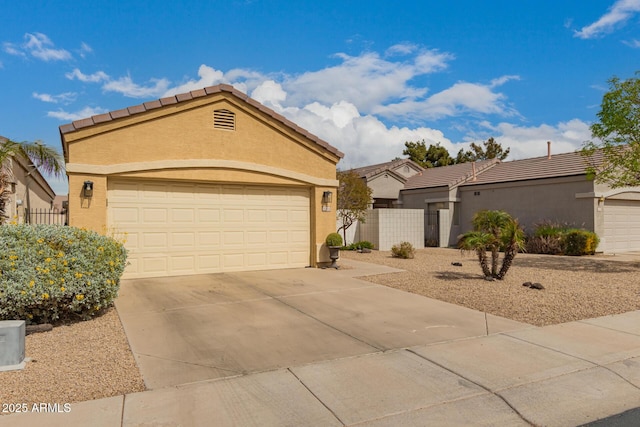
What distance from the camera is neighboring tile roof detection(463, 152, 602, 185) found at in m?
21.3

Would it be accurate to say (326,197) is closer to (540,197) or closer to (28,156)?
(28,156)

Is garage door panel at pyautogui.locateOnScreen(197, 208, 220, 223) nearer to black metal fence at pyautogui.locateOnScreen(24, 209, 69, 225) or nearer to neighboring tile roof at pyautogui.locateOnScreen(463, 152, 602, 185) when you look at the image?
black metal fence at pyautogui.locateOnScreen(24, 209, 69, 225)

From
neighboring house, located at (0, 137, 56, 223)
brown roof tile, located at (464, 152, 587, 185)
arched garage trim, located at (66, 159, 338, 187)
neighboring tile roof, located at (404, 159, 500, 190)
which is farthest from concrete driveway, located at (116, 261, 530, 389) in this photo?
neighboring tile roof, located at (404, 159, 500, 190)

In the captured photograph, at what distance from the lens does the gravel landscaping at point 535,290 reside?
8.39 meters

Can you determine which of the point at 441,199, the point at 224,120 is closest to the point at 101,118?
the point at 224,120

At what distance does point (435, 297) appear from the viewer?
9570mm

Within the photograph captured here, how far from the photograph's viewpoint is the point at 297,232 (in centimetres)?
1366

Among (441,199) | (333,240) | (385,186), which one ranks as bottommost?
(333,240)

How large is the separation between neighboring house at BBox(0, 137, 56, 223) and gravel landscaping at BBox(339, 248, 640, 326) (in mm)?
10327

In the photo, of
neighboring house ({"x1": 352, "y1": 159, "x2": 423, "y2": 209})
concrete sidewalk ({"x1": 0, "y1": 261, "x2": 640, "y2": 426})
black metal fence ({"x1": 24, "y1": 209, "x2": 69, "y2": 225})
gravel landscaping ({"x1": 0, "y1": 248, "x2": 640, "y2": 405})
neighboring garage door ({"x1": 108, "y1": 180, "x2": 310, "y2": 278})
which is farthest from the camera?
neighboring house ({"x1": 352, "y1": 159, "x2": 423, "y2": 209})

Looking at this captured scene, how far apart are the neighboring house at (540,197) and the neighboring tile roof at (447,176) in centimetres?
6

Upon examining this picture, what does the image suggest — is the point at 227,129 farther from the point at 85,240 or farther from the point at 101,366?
the point at 101,366

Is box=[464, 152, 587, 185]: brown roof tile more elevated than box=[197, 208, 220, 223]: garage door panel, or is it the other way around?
box=[464, 152, 587, 185]: brown roof tile

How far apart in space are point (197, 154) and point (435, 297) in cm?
698
